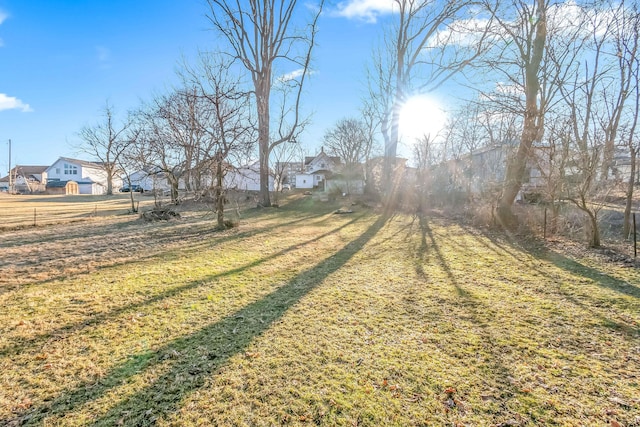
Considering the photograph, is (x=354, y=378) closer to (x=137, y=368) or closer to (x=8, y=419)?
(x=137, y=368)

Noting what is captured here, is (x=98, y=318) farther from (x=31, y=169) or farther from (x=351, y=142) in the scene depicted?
(x=31, y=169)

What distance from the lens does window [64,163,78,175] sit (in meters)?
47.6

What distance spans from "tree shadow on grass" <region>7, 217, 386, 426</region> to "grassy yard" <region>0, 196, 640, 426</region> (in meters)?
0.01

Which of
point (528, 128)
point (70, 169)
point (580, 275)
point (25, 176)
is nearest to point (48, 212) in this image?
point (580, 275)

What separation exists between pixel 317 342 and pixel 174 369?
54.4 inches

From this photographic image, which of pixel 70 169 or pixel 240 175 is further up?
pixel 70 169

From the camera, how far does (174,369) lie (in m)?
2.63

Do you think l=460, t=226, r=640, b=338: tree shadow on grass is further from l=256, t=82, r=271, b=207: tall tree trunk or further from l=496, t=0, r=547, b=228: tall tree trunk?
l=256, t=82, r=271, b=207: tall tree trunk

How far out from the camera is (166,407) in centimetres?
219

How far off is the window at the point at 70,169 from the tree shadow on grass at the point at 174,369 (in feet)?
195

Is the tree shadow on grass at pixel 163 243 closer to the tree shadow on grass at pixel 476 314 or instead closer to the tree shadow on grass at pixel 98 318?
the tree shadow on grass at pixel 98 318

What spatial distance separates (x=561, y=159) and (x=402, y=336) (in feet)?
23.9

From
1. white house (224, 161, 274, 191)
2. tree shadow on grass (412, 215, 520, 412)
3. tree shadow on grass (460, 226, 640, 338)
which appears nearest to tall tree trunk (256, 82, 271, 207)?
white house (224, 161, 274, 191)

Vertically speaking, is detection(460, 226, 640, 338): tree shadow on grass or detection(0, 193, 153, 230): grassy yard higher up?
detection(0, 193, 153, 230): grassy yard
